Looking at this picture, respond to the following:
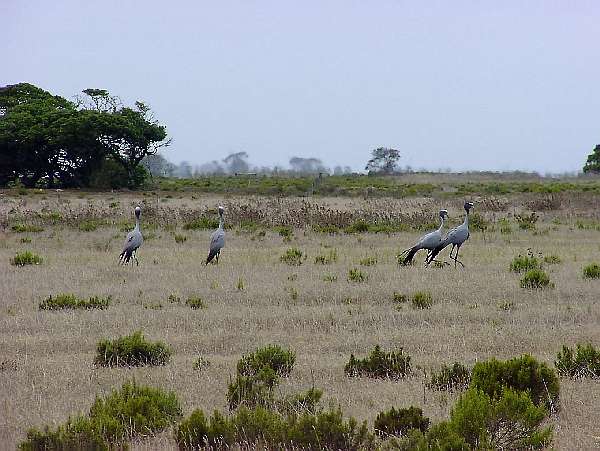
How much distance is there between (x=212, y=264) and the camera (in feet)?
52.1

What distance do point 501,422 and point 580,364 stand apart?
237 cm

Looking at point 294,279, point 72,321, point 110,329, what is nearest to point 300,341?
point 110,329

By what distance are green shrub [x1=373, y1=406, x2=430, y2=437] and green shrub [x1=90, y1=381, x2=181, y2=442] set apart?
5.08ft

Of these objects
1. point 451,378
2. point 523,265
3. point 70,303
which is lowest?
point 70,303

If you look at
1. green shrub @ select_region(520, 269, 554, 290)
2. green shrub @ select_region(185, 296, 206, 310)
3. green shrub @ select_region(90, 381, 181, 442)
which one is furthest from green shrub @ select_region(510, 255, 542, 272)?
green shrub @ select_region(90, 381, 181, 442)

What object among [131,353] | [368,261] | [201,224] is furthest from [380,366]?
[201,224]

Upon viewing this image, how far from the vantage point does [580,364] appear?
7516 millimetres

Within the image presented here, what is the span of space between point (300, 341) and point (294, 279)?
4548 mm

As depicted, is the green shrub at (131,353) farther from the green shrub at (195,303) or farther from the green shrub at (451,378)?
the green shrub at (195,303)

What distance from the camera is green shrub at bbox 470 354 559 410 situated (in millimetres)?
6492

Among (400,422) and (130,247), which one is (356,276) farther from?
(400,422)

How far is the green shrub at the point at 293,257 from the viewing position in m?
15.8

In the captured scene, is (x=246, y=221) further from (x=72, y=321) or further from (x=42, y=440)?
(x=42, y=440)

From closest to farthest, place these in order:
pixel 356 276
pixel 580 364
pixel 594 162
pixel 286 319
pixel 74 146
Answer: pixel 580 364
pixel 286 319
pixel 356 276
pixel 74 146
pixel 594 162
